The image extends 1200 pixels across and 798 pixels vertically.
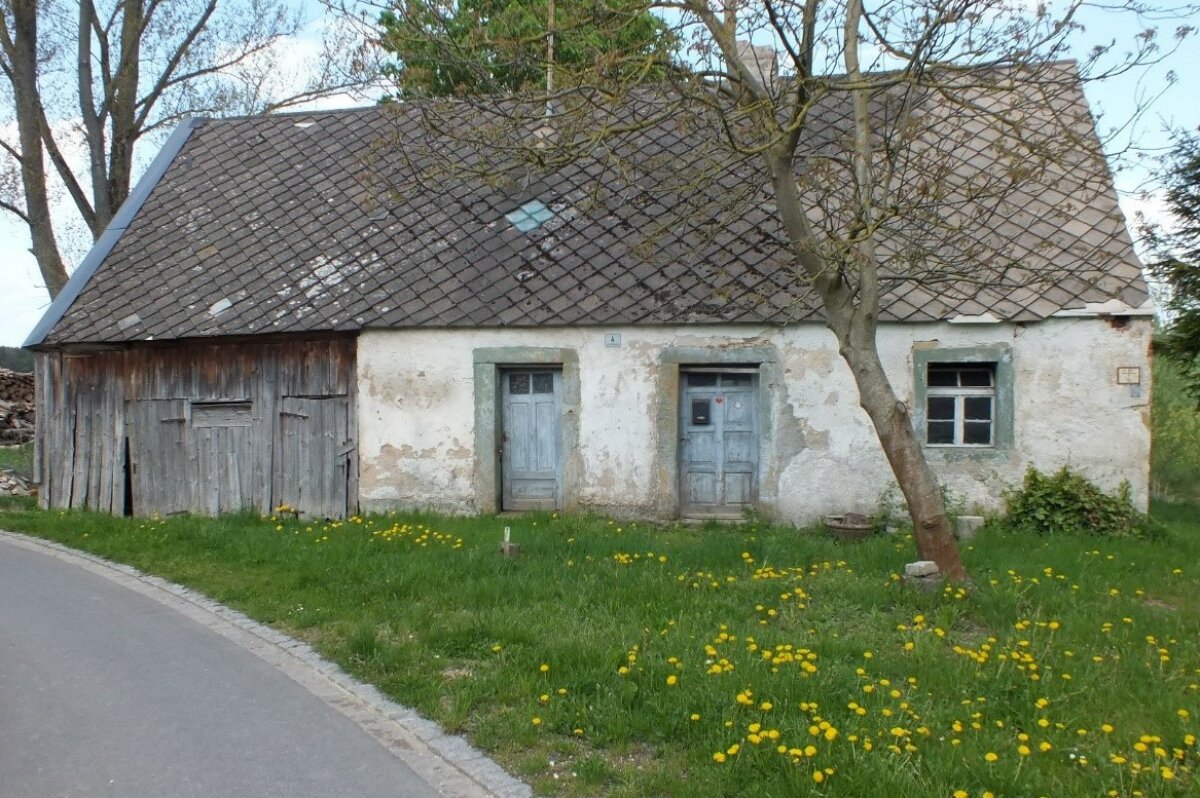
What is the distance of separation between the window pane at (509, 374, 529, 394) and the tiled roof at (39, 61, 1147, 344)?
82 cm

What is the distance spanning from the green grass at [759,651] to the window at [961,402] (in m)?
1.47

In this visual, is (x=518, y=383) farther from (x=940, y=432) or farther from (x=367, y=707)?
(x=367, y=707)

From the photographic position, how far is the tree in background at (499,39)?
25.7 ft

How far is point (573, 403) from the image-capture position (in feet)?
36.7

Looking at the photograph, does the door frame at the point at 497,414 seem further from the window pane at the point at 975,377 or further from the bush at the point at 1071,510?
the bush at the point at 1071,510

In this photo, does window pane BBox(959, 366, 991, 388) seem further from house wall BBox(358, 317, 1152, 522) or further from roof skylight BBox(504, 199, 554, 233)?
roof skylight BBox(504, 199, 554, 233)

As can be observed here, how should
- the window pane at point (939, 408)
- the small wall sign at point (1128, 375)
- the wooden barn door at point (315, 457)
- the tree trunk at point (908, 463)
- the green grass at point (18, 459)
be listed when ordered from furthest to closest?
the green grass at point (18, 459)
the wooden barn door at point (315, 457)
the window pane at point (939, 408)
the small wall sign at point (1128, 375)
the tree trunk at point (908, 463)

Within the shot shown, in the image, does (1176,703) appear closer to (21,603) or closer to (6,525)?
(21,603)

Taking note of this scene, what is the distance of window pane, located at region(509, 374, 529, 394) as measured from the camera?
11.5 meters

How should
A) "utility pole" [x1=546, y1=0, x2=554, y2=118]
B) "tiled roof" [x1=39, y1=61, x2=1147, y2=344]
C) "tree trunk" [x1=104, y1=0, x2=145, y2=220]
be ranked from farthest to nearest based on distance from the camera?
"tree trunk" [x1=104, y1=0, x2=145, y2=220] → "tiled roof" [x1=39, y1=61, x2=1147, y2=344] → "utility pole" [x1=546, y1=0, x2=554, y2=118]

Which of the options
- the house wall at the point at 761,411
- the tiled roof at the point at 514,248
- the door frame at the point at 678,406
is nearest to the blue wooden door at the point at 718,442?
the door frame at the point at 678,406

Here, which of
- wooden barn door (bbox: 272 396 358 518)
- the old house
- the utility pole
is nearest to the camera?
the utility pole

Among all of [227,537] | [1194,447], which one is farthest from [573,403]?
[1194,447]

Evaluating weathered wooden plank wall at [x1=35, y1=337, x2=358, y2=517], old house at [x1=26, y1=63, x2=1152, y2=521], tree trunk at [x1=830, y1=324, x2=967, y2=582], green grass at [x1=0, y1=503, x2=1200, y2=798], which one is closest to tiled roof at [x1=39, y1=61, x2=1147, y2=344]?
old house at [x1=26, y1=63, x2=1152, y2=521]
